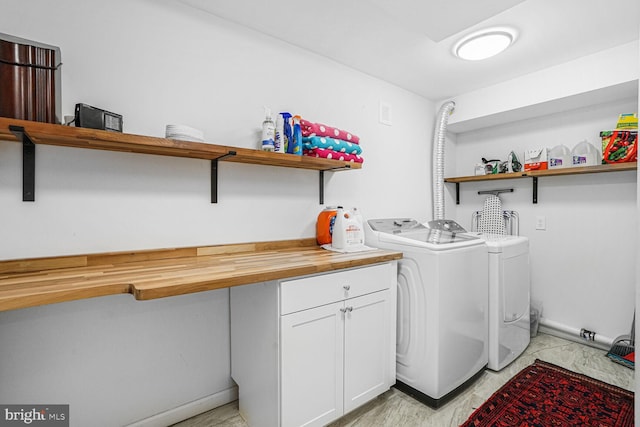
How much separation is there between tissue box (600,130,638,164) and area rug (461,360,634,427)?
1.59 metres

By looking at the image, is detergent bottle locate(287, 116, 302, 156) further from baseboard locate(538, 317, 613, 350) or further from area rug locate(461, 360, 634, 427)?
baseboard locate(538, 317, 613, 350)

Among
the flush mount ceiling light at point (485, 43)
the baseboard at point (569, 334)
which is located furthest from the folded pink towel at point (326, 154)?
the baseboard at point (569, 334)

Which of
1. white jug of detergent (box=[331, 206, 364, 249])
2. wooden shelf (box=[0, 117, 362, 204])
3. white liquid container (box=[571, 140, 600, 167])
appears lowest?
white jug of detergent (box=[331, 206, 364, 249])

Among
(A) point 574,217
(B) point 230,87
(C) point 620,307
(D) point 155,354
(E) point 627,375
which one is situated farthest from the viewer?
(A) point 574,217

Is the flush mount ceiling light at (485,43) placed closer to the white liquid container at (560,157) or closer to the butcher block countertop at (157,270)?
the white liquid container at (560,157)

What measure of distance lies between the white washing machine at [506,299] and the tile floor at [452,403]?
12cm

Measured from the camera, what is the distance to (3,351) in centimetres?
129

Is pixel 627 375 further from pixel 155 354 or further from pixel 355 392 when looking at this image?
pixel 155 354

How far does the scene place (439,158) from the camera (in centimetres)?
309

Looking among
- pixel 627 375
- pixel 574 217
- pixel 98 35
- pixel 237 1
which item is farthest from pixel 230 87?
pixel 627 375

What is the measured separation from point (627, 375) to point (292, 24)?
3.27 m

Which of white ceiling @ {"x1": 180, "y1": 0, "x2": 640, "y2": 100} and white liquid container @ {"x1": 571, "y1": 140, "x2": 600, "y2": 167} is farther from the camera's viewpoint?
white liquid container @ {"x1": 571, "y1": 140, "x2": 600, "y2": 167}

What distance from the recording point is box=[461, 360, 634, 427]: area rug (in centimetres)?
167

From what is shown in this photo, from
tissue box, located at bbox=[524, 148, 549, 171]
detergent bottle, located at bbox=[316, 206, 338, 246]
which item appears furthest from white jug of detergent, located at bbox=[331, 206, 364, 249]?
tissue box, located at bbox=[524, 148, 549, 171]
